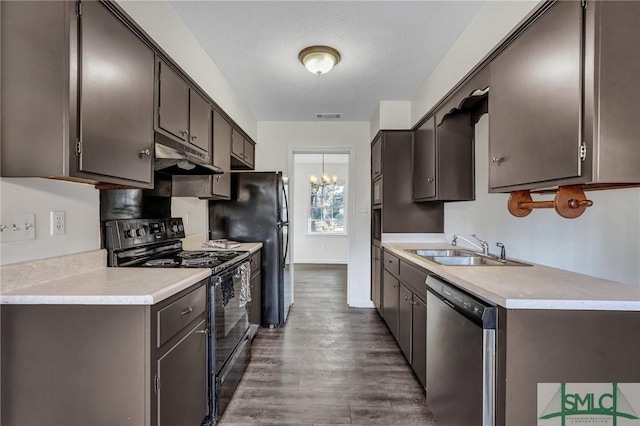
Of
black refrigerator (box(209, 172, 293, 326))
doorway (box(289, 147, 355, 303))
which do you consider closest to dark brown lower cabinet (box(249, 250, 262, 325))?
black refrigerator (box(209, 172, 293, 326))

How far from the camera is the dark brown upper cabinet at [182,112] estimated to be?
1.81m

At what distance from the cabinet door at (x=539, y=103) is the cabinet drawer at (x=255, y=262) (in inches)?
82.8

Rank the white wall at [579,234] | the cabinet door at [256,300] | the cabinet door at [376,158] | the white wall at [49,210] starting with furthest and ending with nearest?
the cabinet door at [376,158]
the cabinet door at [256,300]
the white wall at [579,234]
the white wall at [49,210]

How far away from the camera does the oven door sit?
1.82m

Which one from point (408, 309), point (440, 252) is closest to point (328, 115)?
point (440, 252)

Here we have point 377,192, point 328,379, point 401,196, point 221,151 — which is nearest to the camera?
point 328,379

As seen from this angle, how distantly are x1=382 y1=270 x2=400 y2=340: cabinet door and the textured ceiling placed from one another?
1.95 m

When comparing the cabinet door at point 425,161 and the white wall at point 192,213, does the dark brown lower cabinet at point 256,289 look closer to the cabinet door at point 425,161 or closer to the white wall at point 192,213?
the white wall at point 192,213

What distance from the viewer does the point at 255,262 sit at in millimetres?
3070

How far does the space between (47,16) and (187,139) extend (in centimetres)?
102

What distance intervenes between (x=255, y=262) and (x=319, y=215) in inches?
192

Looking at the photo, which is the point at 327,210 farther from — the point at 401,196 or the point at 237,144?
the point at 237,144

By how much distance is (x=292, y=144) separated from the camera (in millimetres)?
4312

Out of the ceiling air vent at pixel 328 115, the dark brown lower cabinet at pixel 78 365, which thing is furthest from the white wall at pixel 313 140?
the dark brown lower cabinet at pixel 78 365
